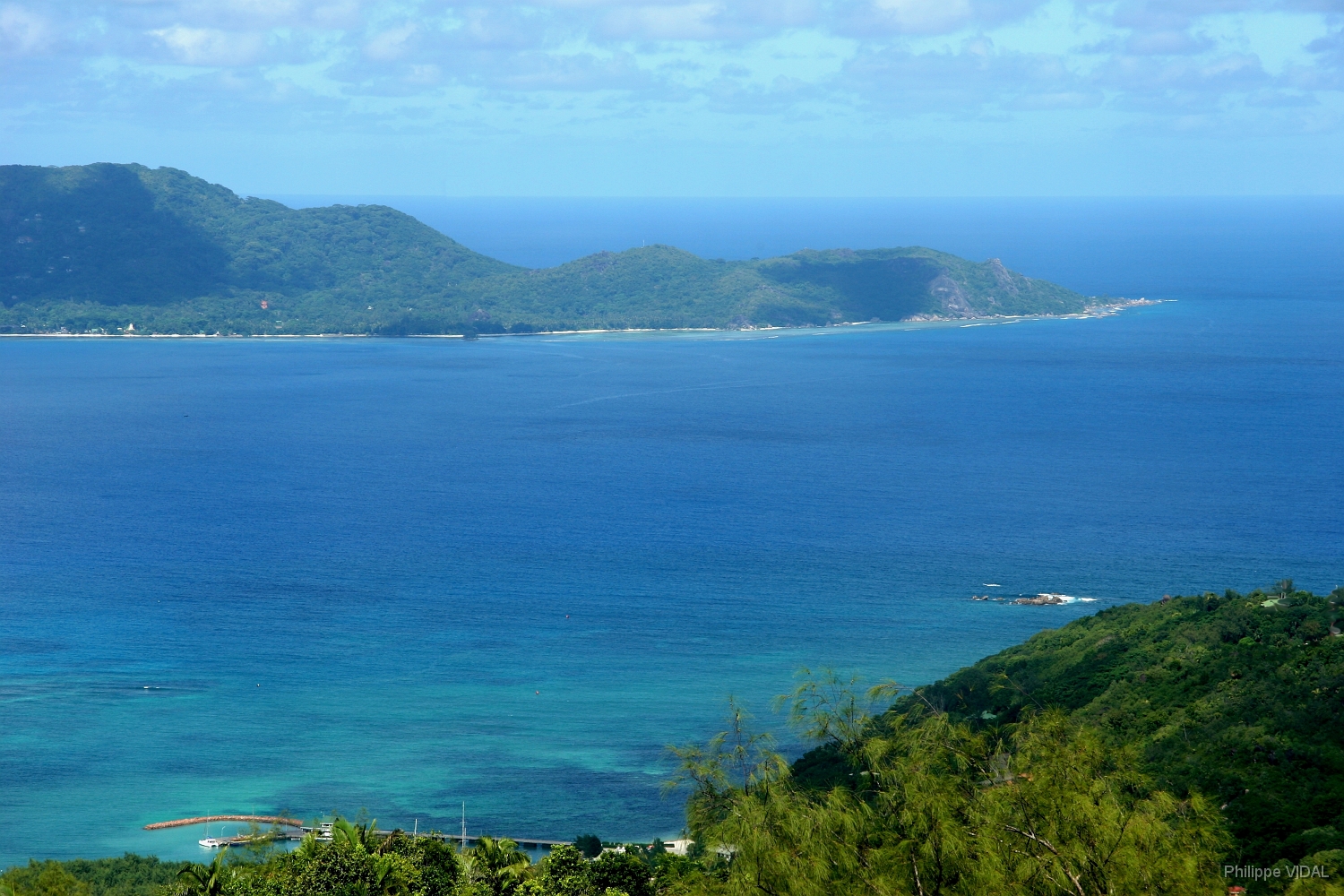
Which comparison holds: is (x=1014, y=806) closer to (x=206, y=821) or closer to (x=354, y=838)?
(x=354, y=838)

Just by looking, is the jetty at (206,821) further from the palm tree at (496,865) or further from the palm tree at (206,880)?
the palm tree at (206,880)

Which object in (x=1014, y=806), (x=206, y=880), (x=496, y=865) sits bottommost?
(x=496, y=865)

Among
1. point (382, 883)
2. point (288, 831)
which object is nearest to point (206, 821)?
point (288, 831)

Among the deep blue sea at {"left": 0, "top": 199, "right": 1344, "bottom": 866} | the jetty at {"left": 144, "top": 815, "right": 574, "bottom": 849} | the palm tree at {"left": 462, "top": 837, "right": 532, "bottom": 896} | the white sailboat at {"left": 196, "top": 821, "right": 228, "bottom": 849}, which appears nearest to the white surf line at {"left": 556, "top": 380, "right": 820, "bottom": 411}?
the deep blue sea at {"left": 0, "top": 199, "right": 1344, "bottom": 866}

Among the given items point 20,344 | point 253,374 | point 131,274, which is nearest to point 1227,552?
point 253,374

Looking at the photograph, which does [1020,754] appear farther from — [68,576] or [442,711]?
[68,576]

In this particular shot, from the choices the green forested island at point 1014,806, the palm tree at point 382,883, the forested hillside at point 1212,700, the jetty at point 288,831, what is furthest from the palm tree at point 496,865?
the jetty at point 288,831

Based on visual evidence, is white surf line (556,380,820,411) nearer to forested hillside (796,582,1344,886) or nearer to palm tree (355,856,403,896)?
forested hillside (796,582,1344,886)
